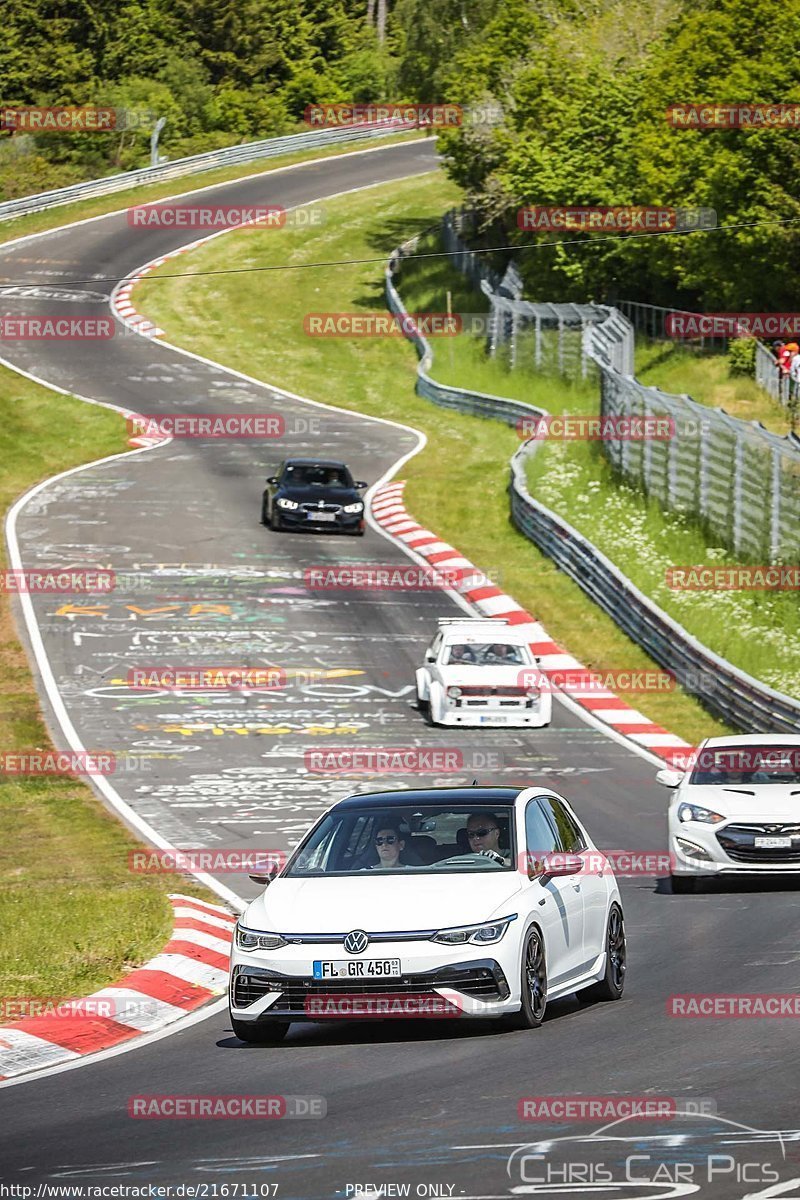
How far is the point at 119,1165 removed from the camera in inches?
317

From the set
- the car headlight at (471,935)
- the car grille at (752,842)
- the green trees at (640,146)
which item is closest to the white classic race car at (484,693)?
the car grille at (752,842)

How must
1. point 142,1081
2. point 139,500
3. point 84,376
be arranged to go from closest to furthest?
point 142,1081 < point 139,500 < point 84,376

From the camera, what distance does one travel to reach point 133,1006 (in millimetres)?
12891

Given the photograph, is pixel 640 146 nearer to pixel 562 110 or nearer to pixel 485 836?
pixel 562 110

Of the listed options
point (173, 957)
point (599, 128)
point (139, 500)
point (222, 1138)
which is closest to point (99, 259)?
point (599, 128)

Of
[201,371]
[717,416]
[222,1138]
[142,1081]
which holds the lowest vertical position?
[201,371]

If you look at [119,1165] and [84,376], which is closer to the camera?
[119,1165]

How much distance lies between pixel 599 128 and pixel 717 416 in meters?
27.0

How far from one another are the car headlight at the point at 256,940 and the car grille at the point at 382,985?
161mm

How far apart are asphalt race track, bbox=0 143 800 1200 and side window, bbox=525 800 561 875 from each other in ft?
3.22

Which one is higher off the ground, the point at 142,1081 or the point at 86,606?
the point at 142,1081

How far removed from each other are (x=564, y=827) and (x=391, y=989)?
8.03 feet

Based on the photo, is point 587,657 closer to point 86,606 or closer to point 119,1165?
point 86,606

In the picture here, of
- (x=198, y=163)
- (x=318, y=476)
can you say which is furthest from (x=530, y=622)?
(x=198, y=163)
